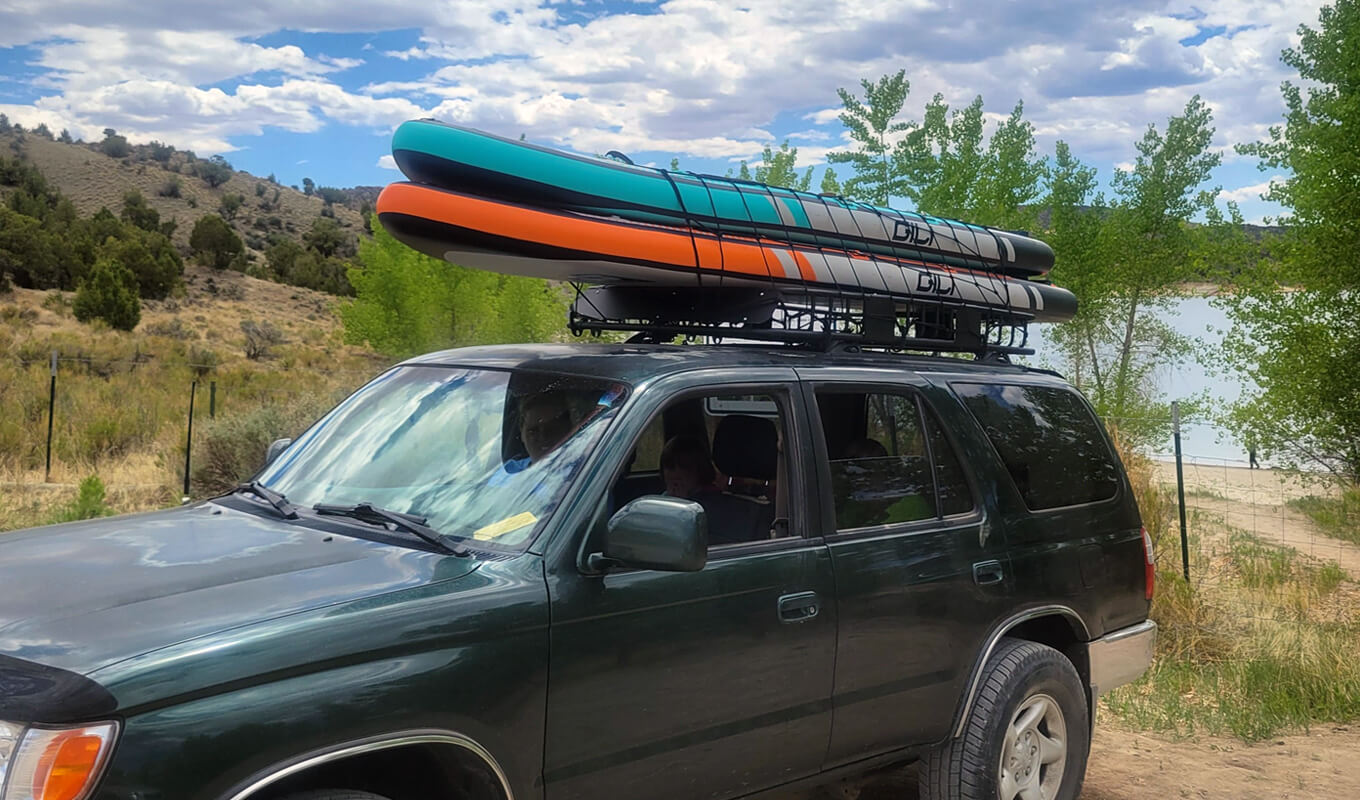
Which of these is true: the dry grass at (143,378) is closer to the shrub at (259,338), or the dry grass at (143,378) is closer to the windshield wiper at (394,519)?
the shrub at (259,338)

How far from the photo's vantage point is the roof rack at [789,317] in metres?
4.49

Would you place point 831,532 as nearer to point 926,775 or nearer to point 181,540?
point 926,775

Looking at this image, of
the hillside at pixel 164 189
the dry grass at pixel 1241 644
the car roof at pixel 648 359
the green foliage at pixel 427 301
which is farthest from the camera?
the hillside at pixel 164 189

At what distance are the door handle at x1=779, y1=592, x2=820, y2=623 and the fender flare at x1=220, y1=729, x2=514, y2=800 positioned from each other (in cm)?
105

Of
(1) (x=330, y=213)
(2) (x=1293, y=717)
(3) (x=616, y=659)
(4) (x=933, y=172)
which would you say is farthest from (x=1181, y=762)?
(1) (x=330, y=213)

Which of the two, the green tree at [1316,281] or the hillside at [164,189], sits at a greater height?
the hillside at [164,189]

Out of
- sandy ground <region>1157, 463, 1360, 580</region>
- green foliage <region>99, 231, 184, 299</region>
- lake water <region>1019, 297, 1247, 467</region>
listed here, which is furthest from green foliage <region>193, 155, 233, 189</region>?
sandy ground <region>1157, 463, 1360, 580</region>

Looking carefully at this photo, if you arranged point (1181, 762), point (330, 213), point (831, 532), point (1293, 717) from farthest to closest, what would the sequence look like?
point (330, 213)
point (1293, 717)
point (1181, 762)
point (831, 532)

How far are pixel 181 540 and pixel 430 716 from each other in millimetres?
1023

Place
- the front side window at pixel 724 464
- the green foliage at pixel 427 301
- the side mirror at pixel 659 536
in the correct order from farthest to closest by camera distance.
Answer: the green foliage at pixel 427 301, the front side window at pixel 724 464, the side mirror at pixel 659 536

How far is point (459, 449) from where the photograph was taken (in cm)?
357

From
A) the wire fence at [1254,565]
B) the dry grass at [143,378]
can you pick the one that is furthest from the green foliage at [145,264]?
the wire fence at [1254,565]

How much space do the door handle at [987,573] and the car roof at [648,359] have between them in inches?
29.5

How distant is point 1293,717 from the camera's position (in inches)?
277
